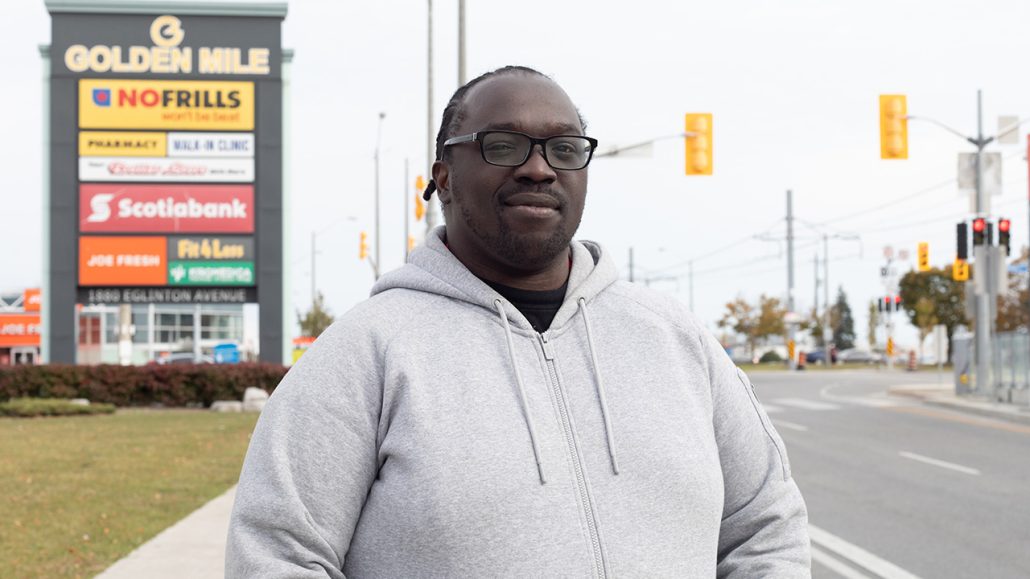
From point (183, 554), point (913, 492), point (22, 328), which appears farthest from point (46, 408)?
point (22, 328)

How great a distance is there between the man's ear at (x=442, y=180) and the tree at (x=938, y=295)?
7000 cm

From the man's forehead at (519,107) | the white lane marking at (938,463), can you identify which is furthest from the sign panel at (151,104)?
the man's forehead at (519,107)

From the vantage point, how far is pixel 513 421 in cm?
200

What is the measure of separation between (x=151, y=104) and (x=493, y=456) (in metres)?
27.5

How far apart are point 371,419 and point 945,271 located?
72254mm

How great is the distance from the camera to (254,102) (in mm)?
27969

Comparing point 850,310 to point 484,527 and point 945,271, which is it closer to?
point 945,271

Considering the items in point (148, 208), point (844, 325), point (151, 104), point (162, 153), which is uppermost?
point (151, 104)

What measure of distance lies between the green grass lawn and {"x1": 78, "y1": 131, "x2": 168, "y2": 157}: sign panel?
9128 mm

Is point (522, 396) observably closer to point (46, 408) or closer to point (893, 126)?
point (893, 126)

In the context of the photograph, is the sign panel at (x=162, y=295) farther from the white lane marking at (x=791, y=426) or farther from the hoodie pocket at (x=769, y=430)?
the hoodie pocket at (x=769, y=430)

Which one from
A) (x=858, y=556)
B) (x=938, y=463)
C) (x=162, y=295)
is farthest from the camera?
(x=162, y=295)

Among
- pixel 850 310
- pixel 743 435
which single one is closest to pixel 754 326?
pixel 850 310

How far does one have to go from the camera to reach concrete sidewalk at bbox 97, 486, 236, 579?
6.91 metres
